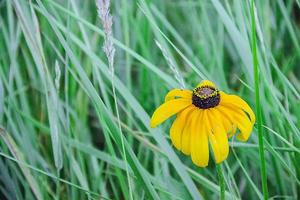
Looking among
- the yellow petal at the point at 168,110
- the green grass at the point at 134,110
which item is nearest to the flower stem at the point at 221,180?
the green grass at the point at 134,110

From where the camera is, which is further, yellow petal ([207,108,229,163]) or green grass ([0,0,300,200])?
green grass ([0,0,300,200])

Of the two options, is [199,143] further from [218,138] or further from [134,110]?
[134,110]

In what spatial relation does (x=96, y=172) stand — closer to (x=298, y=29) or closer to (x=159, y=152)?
(x=159, y=152)

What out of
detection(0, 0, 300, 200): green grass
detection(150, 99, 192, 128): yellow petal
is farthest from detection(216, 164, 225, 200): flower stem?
detection(150, 99, 192, 128): yellow petal

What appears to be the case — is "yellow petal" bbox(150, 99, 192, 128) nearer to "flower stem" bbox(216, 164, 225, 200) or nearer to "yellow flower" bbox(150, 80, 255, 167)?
"yellow flower" bbox(150, 80, 255, 167)

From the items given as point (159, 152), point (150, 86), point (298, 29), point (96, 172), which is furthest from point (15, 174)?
point (298, 29)
